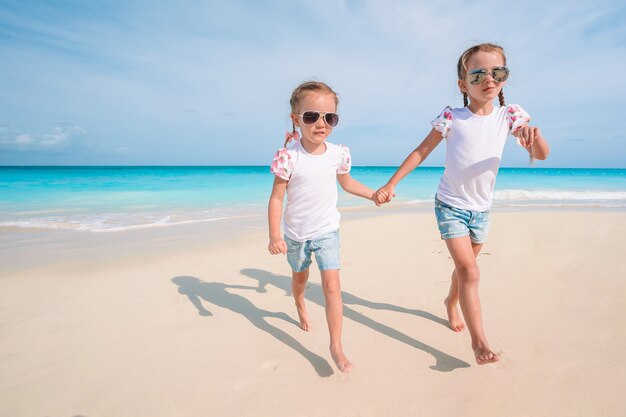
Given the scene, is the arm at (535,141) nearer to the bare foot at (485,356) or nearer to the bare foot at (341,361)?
the bare foot at (485,356)

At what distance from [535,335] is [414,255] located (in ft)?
7.31

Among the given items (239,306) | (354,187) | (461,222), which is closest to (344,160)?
(354,187)

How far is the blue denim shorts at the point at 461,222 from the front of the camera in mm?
2484

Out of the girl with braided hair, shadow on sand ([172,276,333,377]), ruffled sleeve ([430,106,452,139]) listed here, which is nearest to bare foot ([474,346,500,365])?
the girl with braided hair

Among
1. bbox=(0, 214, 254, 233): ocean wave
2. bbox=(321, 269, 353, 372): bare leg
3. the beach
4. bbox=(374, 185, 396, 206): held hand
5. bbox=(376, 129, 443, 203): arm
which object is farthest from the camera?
bbox=(0, 214, 254, 233): ocean wave

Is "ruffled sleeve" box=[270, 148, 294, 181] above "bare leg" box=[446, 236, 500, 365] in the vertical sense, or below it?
above

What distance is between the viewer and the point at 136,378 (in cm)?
224

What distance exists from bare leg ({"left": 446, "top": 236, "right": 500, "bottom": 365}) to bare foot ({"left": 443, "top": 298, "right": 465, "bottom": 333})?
500 millimetres

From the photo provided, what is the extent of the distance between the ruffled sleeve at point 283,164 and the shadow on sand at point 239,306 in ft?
4.12

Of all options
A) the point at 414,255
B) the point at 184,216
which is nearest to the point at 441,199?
the point at 414,255

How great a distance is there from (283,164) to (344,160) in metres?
0.51

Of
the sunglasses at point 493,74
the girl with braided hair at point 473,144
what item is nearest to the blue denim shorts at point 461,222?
the girl with braided hair at point 473,144

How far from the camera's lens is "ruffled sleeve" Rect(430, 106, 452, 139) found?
2.55m

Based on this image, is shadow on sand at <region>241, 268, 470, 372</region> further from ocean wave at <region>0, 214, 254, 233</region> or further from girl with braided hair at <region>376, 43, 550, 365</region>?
ocean wave at <region>0, 214, 254, 233</region>
